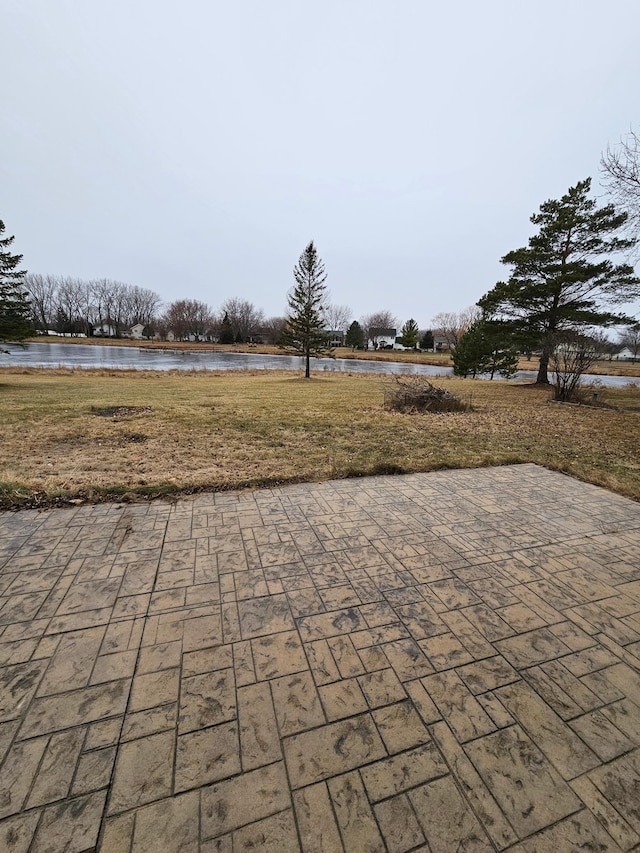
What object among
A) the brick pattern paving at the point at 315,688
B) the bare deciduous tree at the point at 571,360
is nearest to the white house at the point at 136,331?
the bare deciduous tree at the point at 571,360

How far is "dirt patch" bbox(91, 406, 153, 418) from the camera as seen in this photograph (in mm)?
8086

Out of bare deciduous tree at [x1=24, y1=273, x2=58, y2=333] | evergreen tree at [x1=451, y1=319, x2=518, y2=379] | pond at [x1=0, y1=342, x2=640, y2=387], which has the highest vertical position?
bare deciduous tree at [x1=24, y1=273, x2=58, y2=333]

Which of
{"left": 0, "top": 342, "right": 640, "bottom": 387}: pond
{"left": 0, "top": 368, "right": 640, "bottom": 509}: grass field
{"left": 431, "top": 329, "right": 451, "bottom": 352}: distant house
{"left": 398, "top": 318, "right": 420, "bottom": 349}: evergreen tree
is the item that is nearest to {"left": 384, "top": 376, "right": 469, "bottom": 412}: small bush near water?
{"left": 0, "top": 368, "right": 640, "bottom": 509}: grass field

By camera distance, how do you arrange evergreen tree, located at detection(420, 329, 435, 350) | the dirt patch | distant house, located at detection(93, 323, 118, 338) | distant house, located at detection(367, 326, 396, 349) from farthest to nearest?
1. distant house, located at detection(367, 326, 396, 349)
2. distant house, located at detection(93, 323, 118, 338)
3. evergreen tree, located at detection(420, 329, 435, 350)
4. the dirt patch

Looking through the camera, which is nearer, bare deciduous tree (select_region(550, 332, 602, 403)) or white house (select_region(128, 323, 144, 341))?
bare deciduous tree (select_region(550, 332, 602, 403))

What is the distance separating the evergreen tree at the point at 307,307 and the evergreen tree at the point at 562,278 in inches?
377

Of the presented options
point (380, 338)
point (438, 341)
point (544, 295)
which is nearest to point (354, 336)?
point (380, 338)

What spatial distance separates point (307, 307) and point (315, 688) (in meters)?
22.7

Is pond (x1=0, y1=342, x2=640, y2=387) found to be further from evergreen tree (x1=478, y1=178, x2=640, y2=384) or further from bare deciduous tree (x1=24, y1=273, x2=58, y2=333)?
bare deciduous tree (x1=24, y1=273, x2=58, y2=333)

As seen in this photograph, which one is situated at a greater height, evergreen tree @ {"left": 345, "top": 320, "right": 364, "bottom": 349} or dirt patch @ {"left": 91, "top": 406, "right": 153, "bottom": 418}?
evergreen tree @ {"left": 345, "top": 320, "right": 364, "bottom": 349}

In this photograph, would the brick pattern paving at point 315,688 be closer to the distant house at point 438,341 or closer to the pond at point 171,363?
the pond at point 171,363

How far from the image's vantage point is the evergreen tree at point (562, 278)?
15664 mm

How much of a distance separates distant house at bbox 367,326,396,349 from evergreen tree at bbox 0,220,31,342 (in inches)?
2642

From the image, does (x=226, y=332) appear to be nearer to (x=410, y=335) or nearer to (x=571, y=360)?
(x=410, y=335)
